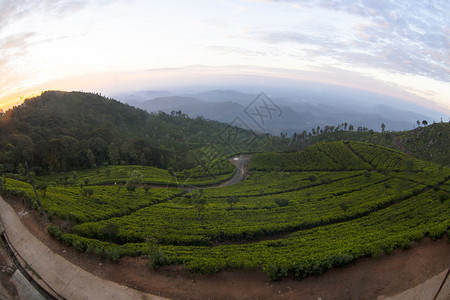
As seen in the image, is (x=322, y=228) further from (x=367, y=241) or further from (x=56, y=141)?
(x=56, y=141)

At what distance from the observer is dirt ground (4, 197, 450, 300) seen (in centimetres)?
1477

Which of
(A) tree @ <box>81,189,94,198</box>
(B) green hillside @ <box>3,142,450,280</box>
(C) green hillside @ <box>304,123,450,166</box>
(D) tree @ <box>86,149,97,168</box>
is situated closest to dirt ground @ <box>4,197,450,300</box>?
(B) green hillside @ <box>3,142,450,280</box>

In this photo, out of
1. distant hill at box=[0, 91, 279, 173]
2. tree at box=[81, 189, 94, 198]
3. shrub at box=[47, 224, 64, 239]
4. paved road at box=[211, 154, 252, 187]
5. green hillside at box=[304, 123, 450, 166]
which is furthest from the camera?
green hillside at box=[304, 123, 450, 166]

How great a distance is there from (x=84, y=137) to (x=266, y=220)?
5961 centimetres

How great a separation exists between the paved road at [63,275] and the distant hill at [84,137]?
104ft

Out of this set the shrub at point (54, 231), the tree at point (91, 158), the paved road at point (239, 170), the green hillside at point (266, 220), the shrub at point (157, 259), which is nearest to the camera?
the shrub at point (157, 259)

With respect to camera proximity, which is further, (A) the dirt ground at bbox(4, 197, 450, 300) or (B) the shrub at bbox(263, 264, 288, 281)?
(B) the shrub at bbox(263, 264, 288, 281)

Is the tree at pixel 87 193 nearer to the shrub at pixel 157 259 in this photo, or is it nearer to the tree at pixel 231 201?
the shrub at pixel 157 259

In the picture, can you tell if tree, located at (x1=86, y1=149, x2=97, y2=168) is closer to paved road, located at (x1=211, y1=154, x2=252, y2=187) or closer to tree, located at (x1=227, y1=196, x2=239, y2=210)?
paved road, located at (x1=211, y1=154, x2=252, y2=187)

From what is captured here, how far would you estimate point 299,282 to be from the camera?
1540cm

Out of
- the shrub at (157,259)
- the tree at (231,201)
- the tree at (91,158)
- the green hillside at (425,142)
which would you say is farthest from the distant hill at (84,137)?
the green hillside at (425,142)

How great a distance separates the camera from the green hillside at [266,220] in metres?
17.2

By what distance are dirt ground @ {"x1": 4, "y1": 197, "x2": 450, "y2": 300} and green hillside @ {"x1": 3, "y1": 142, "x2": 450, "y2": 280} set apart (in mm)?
608

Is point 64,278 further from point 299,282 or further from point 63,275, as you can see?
point 299,282
